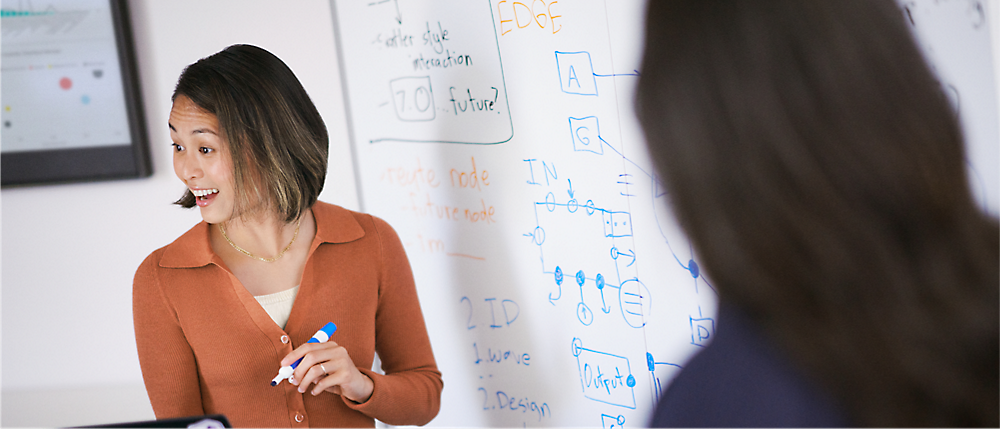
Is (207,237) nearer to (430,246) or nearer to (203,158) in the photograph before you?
(203,158)

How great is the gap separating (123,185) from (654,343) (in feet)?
5.19

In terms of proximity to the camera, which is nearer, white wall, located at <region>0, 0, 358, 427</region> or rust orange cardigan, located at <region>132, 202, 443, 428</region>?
rust orange cardigan, located at <region>132, 202, 443, 428</region>

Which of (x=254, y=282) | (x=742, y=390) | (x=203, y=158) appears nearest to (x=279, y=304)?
(x=254, y=282)

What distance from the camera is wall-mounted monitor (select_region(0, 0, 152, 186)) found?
1804 mm

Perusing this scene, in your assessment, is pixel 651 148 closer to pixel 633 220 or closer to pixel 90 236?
pixel 633 220

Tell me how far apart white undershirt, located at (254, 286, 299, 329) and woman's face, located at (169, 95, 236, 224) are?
6.8 inches

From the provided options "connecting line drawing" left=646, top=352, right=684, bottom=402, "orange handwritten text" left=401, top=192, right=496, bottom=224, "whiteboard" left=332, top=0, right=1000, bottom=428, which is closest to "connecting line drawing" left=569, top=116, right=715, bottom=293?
"whiteboard" left=332, top=0, right=1000, bottom=428

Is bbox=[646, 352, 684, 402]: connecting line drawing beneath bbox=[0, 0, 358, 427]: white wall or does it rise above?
beneath

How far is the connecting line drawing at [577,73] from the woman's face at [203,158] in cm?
63

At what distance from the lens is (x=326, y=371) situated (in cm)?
110

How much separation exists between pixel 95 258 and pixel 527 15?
4.99ft

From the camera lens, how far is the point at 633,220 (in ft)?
3.83

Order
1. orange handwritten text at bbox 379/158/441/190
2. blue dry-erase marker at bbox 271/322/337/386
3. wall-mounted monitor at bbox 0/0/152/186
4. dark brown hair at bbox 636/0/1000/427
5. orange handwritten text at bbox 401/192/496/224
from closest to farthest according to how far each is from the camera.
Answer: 1. dark brown hair at bbox 636/0/1000/427
2. blue dry-erase marker at bbox 271/322/337/386
3. orange handwritten text at bbox 401/192/496/224
4. orange handwritten text at bbox 379/158/441/190
5. wall-mounted monitor at bbox 0/0/152/186

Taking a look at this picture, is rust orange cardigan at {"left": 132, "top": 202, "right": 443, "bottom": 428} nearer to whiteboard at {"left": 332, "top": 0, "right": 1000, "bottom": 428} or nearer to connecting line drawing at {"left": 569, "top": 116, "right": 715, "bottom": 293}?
whiteboard at {"left": 332, "top": 0, "right": 1000, "bottom": 428}
